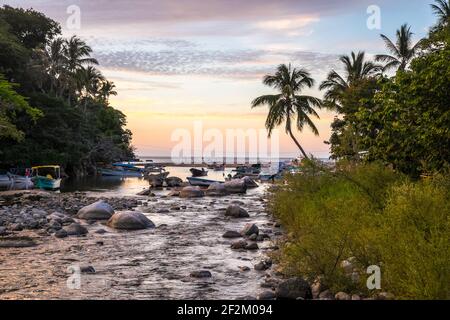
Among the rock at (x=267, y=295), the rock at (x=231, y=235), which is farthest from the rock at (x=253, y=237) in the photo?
the rock at (x=267, y=295)

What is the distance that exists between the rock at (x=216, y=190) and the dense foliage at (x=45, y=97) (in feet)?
47.8

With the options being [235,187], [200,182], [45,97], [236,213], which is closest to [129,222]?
[236,213]

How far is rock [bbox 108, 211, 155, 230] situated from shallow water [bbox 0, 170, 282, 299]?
2.10 feet

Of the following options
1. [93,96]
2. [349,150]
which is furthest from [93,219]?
[93,96]

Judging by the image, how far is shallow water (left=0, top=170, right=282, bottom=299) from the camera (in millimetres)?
9625

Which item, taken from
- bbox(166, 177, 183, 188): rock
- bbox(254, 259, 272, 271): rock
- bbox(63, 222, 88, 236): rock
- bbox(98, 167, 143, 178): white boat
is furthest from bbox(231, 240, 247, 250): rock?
bbox(98, 167, 143, 178): white boat

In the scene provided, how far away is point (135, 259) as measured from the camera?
42.4ft

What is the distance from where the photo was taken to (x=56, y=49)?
59.5 m

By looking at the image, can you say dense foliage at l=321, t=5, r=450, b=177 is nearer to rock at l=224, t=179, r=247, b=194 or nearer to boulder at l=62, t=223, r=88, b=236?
boulder at l=62, t=223, r=88, b=236

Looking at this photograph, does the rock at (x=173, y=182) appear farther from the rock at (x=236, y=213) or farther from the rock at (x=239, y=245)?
the rock at (x=239, y=245)

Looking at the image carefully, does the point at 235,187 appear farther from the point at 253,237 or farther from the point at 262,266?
the point at 262,266

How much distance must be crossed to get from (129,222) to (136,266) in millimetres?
7070

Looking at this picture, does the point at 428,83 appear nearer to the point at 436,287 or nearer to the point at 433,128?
the point at 433,128

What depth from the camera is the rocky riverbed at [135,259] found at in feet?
32.0
